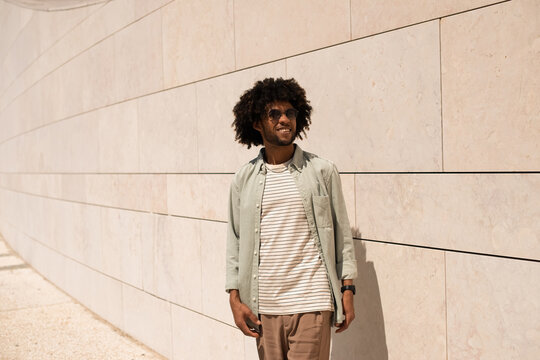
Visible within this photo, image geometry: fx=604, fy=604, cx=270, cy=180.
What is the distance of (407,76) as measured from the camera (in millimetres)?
3320

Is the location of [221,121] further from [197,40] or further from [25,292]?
[25,292]

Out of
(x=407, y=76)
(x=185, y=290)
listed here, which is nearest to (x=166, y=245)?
(x=185, y=290)

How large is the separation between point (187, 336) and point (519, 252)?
3.69 m

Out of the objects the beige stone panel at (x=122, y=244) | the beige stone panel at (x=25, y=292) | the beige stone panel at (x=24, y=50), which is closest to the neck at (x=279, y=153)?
the beige stone panel at (x=122, y=244)

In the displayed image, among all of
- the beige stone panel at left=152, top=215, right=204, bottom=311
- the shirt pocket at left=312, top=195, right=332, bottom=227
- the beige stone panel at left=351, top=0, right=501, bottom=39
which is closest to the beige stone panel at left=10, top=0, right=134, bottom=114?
the beige stone panel at left=152, top=215, right=204, bottom=311

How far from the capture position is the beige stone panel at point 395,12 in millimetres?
3033

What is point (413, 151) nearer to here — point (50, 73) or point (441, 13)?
point (441, 13)

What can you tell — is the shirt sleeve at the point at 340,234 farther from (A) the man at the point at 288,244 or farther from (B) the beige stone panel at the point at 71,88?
(B) the beige stone panel at the point at 71,88

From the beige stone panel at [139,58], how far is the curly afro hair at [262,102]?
2.93 m

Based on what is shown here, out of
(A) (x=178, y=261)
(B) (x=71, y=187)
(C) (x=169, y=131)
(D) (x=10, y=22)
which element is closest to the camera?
(A) (x=178, y=261)

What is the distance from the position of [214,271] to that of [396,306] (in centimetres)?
215

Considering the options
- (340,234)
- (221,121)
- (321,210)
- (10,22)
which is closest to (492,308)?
(340,234)

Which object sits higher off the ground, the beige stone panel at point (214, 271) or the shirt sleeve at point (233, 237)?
the shirt sleeve at point (233, 237)

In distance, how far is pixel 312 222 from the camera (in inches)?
122
